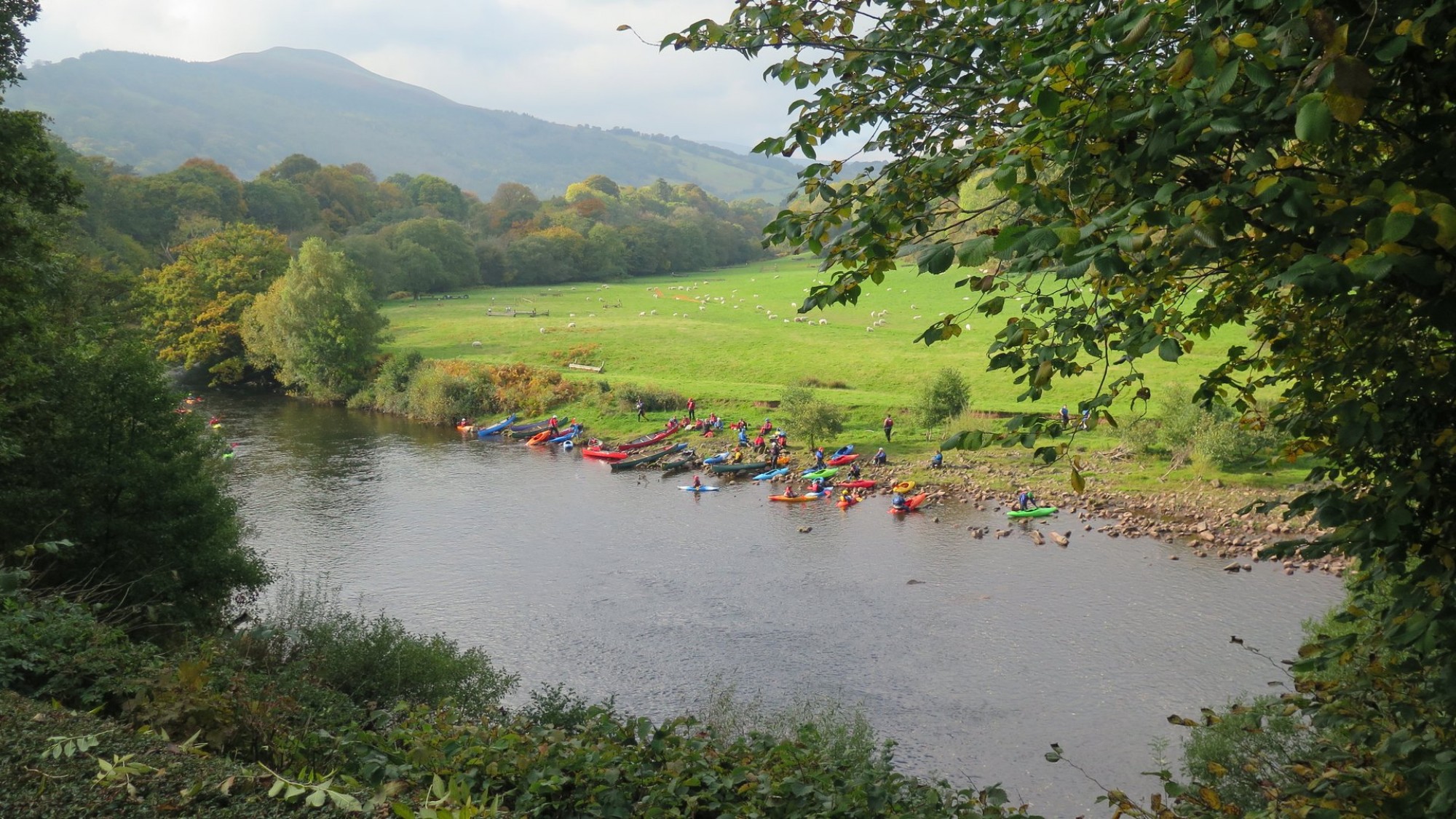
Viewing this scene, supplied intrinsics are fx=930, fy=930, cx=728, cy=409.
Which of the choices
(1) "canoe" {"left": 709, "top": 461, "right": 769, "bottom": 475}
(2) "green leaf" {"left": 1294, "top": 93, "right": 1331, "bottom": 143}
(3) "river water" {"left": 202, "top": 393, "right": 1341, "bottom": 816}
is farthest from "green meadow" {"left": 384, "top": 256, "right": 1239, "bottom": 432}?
(2) "green leaf" {"left": 1294, "top": 93, "right": 1331, "bottom": 143}

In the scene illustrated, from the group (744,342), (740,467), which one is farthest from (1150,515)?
(744,342)

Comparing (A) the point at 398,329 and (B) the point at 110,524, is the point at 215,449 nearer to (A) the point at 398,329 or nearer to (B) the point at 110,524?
(B) the point at 110,524

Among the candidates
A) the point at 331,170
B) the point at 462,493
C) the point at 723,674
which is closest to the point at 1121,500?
the point at 723,674

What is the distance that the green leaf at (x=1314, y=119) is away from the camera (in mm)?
3166

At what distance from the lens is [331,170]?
384 ft

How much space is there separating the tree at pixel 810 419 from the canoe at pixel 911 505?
25.1 feet

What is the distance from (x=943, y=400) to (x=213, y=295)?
4840cm

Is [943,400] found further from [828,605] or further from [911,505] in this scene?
[828,605]

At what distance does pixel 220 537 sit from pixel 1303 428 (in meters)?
17.7

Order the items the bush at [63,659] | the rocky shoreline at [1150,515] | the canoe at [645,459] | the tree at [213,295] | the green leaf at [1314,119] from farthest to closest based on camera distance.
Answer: the tree at [213,295] → the canoe at [645,459] → the rocky shoreline at [1150,515] → the bush at [63,659] → the green leaf at [1314,119]

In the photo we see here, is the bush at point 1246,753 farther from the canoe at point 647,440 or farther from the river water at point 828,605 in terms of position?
the canoe at point 647,440

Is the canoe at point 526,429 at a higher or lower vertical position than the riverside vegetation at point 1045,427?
lower

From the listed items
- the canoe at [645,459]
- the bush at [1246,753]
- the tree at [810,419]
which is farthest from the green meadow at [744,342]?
the bush at [1246,753]

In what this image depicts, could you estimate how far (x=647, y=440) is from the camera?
43719 millimetres
